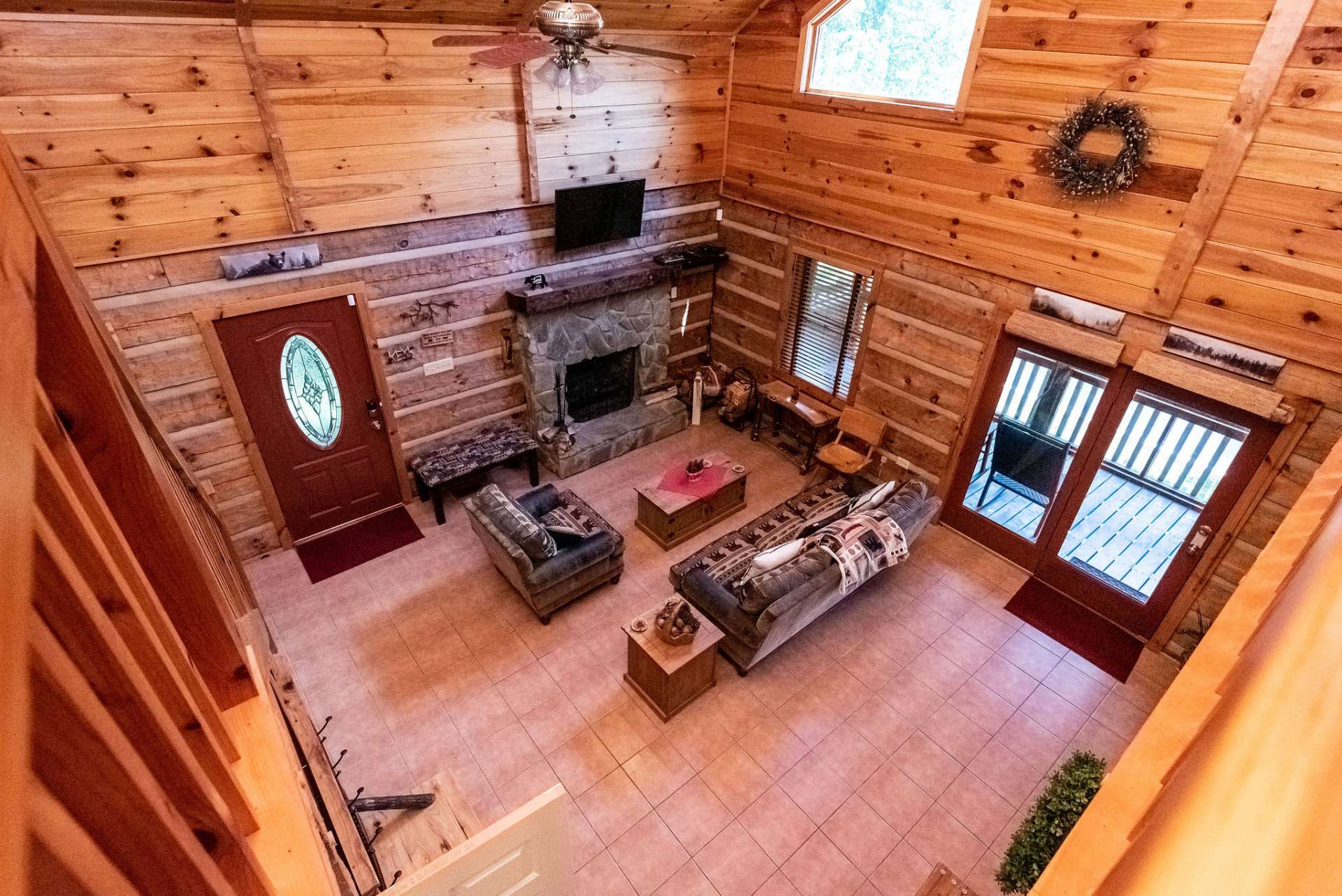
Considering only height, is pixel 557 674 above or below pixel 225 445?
below

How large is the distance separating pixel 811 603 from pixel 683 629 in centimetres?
98

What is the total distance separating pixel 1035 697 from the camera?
16.7 feet

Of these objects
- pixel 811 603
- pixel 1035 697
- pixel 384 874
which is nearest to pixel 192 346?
pixel 384 874

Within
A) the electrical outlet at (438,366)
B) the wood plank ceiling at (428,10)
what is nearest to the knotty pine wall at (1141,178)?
the wood plank ceiling at (428,10)

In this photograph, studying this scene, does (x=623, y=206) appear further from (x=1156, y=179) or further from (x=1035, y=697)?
(x=1035, y=697)

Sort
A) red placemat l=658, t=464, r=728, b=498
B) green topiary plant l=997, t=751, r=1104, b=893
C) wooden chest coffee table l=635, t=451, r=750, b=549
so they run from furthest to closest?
red placemat l=658, t=464, r=728, b=498 < wooden chest coffee table l=635, t=451, r=750, b=549 < green topiary plant l=997, t=751, r=1104, b=893

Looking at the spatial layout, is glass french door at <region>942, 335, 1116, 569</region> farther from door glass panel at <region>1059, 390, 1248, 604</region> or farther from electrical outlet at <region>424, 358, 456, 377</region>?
electrical outlet at <region>424, 358, 456, 377</region>

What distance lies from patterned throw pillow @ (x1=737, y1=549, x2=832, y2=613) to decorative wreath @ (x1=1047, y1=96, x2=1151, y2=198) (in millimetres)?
3168

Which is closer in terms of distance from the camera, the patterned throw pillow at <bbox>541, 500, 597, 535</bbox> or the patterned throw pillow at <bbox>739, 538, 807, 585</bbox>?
the patterned throw pillow at <bbox>739, 538, 807, 585</bbox>

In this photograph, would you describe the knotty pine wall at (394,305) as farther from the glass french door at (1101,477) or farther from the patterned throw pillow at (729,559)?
the glass french door at (1101,477)

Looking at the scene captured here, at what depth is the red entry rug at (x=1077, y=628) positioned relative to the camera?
542cm

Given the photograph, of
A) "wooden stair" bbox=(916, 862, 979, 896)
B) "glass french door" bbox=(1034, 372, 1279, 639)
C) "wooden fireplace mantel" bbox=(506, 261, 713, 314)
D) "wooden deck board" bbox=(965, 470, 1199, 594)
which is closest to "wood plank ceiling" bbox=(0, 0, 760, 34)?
"wooden fireplace mantel" bbox=(506, 261, 713, 314)

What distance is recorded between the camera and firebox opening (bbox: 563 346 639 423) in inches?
287

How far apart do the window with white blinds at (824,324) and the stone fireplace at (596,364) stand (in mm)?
1381
